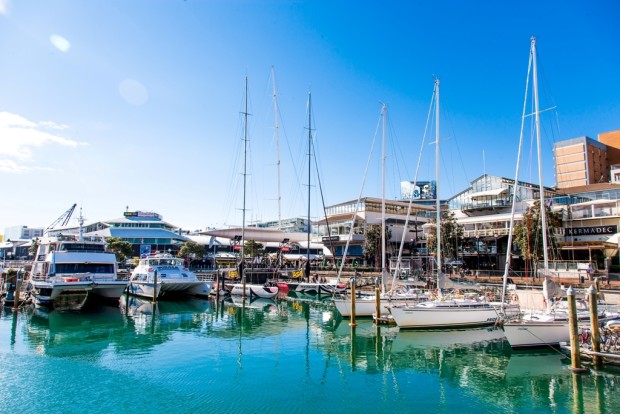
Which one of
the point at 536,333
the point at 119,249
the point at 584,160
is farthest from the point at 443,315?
the point at 584,160

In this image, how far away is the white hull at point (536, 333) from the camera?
22812mm

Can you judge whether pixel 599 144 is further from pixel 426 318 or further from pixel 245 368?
pixel 245 368

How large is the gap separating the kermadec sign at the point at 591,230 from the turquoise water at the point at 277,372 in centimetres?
3613

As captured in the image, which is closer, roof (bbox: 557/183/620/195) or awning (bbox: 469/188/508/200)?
roof (bbox: 557/183/620/195)

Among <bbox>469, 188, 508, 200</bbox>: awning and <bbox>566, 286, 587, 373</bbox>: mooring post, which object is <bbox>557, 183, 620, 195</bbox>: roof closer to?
<bbox>469, 188, 508, 200</bbox>: awning

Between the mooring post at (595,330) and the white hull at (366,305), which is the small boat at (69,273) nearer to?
the white hull at (366,305)

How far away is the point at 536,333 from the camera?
22859 millimetres

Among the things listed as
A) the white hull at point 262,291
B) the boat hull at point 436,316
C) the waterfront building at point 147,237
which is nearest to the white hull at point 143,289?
the white hull at point 262,291

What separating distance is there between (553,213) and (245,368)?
45.9 m

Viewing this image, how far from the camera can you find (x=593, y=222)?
5456cm

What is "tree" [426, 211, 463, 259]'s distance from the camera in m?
60.2

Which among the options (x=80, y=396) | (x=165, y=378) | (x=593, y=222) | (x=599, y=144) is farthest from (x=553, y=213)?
(x=599, y=144)

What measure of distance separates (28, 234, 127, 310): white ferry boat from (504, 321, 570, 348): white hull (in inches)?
1307

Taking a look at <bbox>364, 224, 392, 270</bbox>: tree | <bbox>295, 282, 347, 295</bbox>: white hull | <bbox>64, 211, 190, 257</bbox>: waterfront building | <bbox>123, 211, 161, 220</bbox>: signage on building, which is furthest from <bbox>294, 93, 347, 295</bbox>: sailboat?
<bbox>123, 211, 161, 220</bbox>: signage on building
